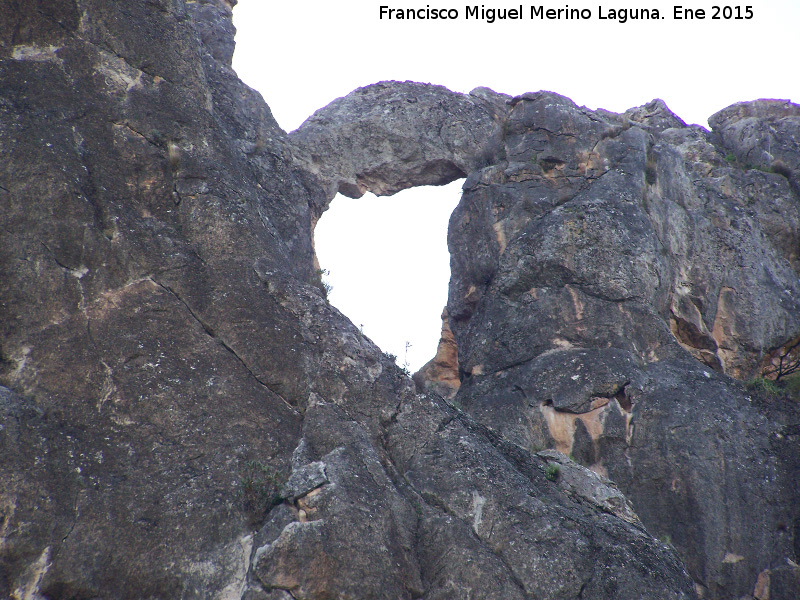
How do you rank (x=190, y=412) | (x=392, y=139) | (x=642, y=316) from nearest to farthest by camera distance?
(x=190, y=412) → (x=642, y=316) → (x=392, y=139)

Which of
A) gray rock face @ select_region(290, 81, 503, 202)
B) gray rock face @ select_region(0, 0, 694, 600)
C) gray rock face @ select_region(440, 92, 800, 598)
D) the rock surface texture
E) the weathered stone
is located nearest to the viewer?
gray rock face @ select_region(0, 0, 694, 600)

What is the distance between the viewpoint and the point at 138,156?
36.5 feet

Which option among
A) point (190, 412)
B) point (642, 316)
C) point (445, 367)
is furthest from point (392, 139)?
point (190, 412)

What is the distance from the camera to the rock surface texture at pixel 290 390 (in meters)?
8.45

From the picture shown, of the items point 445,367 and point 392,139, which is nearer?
point 445,367

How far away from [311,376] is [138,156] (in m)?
4.31

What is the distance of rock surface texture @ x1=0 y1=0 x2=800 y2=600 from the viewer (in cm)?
845

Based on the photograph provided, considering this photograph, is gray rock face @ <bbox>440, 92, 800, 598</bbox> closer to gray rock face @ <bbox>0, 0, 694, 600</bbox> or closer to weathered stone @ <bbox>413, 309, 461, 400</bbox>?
weathered stone @ <bbox>413, 309, 461, 400</bbox>

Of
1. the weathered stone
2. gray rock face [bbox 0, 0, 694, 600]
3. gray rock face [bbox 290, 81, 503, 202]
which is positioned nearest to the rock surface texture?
gray rock face [bbox 0, 0, 694, 600]


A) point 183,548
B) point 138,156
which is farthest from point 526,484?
point 138,156

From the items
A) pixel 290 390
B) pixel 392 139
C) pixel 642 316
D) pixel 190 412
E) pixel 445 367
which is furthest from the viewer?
pixel 392 139

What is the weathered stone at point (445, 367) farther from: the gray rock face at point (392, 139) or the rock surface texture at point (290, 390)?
the gray rock face at point (392, 139)

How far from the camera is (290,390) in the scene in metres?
10.2

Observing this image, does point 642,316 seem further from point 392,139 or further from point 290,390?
point 392,139
